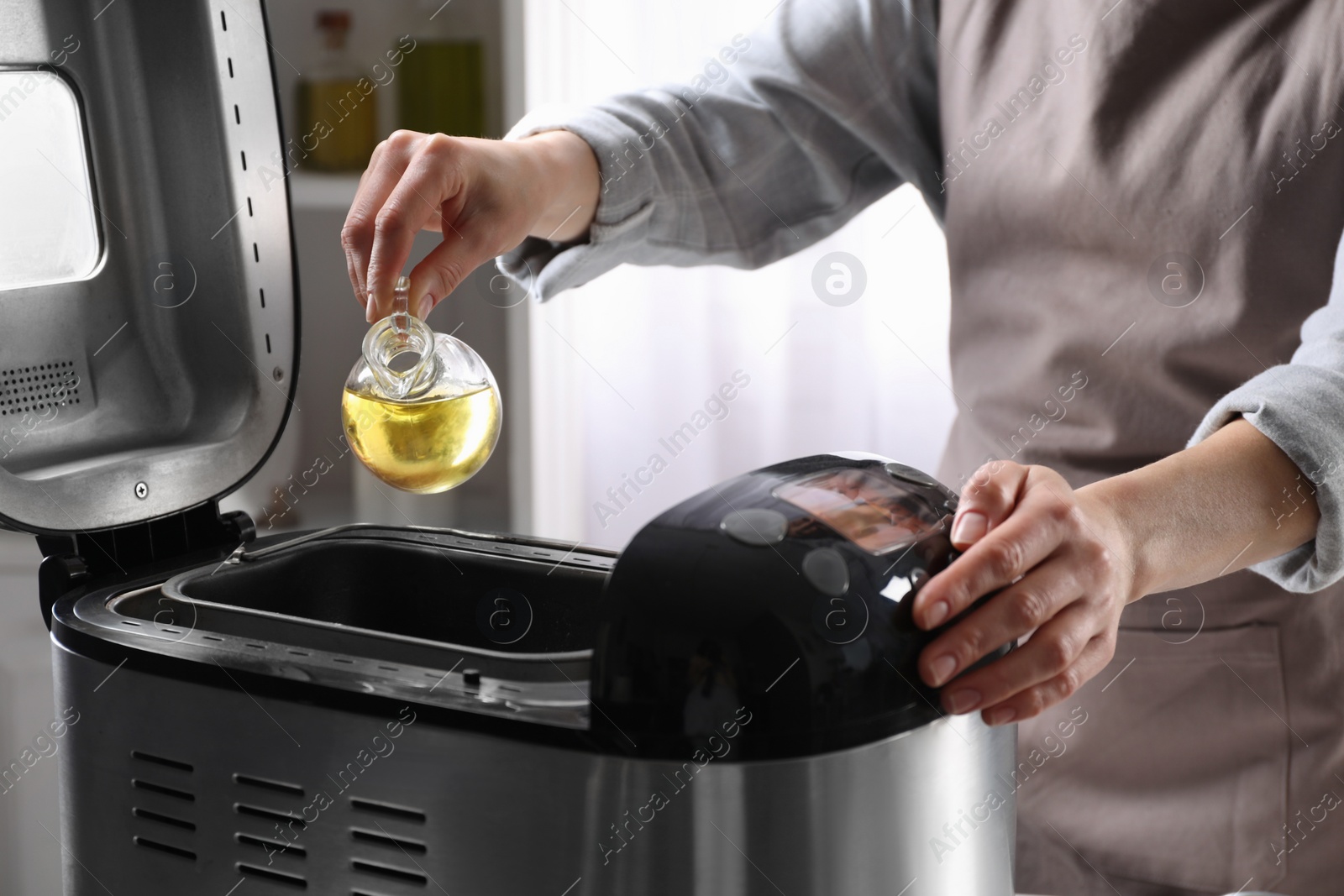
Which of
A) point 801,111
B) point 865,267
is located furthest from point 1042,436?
point 865,267

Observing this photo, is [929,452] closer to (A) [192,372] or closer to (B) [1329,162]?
(B) [1329,162]

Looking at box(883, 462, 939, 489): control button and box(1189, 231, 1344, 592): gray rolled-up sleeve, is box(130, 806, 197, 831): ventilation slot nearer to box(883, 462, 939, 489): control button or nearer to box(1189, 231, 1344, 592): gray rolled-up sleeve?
box(883, 462, 939, 489): control button

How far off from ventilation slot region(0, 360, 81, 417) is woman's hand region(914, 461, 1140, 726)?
0.48 metres

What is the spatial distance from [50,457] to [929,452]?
3.97 ft

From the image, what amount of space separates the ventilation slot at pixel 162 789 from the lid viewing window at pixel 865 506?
0.93 ft

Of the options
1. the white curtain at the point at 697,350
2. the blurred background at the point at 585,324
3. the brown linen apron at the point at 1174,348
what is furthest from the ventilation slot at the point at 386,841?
the white curtain at the point at 697,350

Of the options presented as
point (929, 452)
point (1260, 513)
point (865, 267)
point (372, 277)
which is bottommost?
point (929, 452)

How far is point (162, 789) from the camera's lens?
1.74 feet

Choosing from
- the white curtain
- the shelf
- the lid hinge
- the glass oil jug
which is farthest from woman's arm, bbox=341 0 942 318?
the shelf

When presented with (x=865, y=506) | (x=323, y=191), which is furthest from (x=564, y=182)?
(x=323, y=191)

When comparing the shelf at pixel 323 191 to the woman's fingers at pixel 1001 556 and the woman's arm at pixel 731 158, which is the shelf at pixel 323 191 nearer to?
the woman's arm at pixel 731 158

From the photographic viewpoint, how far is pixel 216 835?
52 cm

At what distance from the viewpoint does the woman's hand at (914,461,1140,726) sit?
49cm

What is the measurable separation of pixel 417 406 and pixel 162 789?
0.20m
